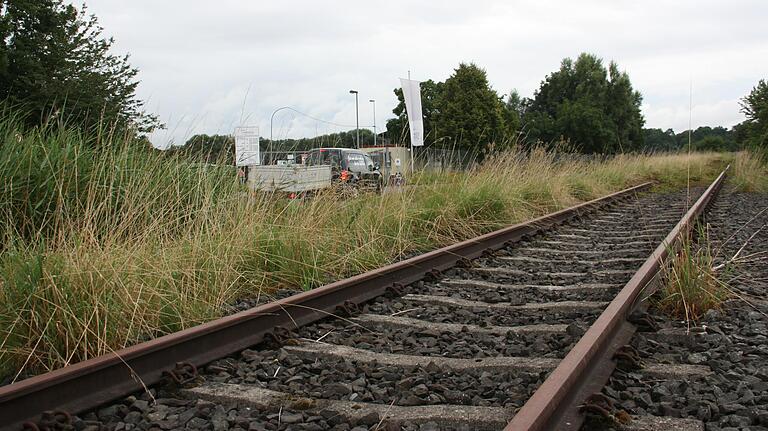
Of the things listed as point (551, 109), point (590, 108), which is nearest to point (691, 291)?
point (590, 108)

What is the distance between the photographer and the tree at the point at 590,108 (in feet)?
202

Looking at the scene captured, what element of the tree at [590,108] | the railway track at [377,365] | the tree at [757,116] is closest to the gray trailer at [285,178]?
the railway track at [377,365]

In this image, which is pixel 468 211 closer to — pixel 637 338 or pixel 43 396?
pixel 637 338

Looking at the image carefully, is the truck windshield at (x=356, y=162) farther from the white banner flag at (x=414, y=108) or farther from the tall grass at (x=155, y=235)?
the tall grass at (x=155, y=235)

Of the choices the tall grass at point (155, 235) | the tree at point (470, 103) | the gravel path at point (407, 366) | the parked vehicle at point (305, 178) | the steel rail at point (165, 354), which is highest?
the tree at point (470, 103)

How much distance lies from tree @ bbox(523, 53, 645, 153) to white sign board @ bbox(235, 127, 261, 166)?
50.1 meters

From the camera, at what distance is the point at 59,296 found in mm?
3209

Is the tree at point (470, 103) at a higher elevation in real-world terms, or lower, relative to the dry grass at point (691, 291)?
higher

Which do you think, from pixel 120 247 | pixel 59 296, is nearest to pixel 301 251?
pixel 120 247

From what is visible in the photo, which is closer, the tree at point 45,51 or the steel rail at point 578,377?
the steel rail at point 578,377

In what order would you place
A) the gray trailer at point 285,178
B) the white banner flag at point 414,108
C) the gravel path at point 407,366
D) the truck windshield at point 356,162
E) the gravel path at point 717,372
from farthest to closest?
1. the truck windshield at point 356,162
2. the white banner flag at point 414,108
3. the gray trailer at point 285,178
4. the gravel path at point 407,366
5. the gravel path at point 717,372

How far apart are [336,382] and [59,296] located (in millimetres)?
1406

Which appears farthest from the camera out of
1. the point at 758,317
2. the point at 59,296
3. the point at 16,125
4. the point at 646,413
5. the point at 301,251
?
the point at 16,125

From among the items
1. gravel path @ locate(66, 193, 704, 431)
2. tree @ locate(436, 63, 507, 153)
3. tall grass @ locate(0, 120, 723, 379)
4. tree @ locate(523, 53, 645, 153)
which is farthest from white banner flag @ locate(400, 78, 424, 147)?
tree @ locate(523, 53, 645, 153)
